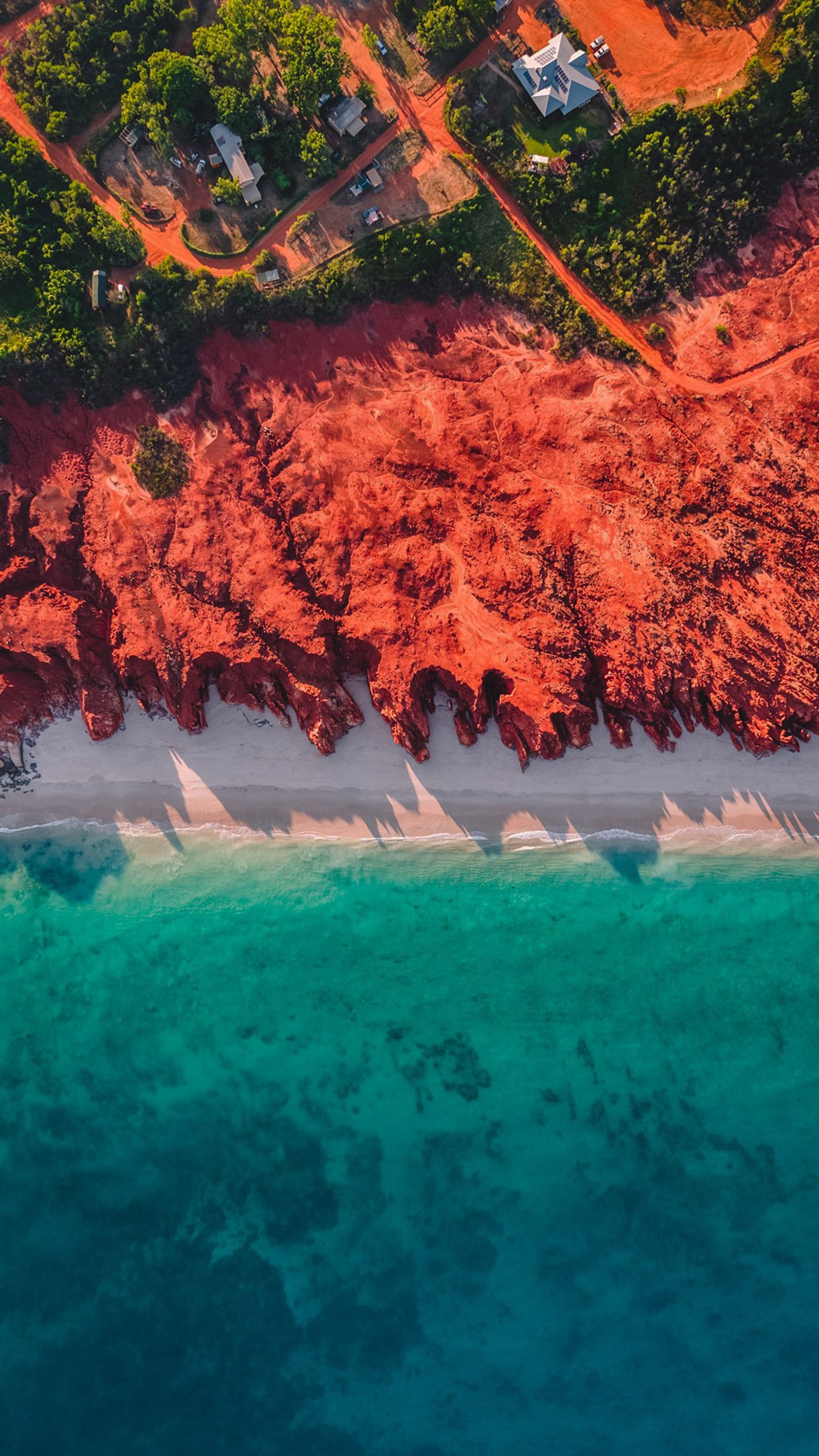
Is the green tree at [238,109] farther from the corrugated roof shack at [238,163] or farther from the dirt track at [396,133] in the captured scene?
the dirt track at [396,133]

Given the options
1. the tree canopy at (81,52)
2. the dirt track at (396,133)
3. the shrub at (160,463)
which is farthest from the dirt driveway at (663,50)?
the shrub at (160,463)

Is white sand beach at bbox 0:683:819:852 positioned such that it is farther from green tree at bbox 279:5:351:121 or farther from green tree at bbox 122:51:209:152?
green tree at bbox 279:5:351:121

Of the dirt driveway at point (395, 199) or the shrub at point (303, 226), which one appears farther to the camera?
the shrub at point (303, 226)

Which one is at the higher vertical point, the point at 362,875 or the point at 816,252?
the point at 816,252

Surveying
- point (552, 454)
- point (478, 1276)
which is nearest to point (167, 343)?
point (552, 454)

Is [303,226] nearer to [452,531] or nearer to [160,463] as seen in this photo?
[160,463]

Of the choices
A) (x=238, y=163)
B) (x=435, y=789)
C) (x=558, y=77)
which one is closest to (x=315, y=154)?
(x=238, y=163)

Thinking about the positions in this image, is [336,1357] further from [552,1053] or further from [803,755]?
[803,755]
